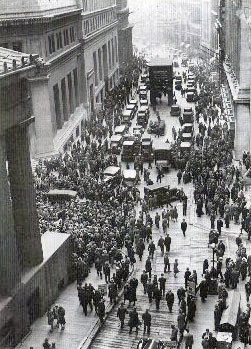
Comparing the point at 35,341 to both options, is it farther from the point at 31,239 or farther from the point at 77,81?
the point at 77,81

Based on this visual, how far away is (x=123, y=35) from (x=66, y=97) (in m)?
50.3

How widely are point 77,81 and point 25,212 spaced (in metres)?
36.6

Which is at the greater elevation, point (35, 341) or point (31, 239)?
point (31, 239)

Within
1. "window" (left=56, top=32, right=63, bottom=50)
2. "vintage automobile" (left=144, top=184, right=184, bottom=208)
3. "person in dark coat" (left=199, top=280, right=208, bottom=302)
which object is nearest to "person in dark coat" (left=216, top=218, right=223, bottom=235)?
"vintage automobile" (left=144, top=184, right=184, bottom=208)

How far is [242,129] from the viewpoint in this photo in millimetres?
44875

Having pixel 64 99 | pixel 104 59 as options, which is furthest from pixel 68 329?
pixel 104 59

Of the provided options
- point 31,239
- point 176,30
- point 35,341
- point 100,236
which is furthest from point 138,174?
point 176,30

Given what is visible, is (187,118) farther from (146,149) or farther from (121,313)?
(121,313)

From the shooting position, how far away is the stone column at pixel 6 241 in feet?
69.9

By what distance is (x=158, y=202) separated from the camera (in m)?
36.4

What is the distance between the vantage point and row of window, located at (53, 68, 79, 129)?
50.3 metres

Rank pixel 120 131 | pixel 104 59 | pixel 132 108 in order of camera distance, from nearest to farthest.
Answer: pixel 120 131, pixel 132 108, pixel 104 59

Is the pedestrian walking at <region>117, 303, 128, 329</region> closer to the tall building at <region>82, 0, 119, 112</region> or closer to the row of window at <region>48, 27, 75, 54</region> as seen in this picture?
the row of window at <region>48, 27, 75, 54</region>

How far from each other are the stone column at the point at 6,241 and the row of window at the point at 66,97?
28.4m
